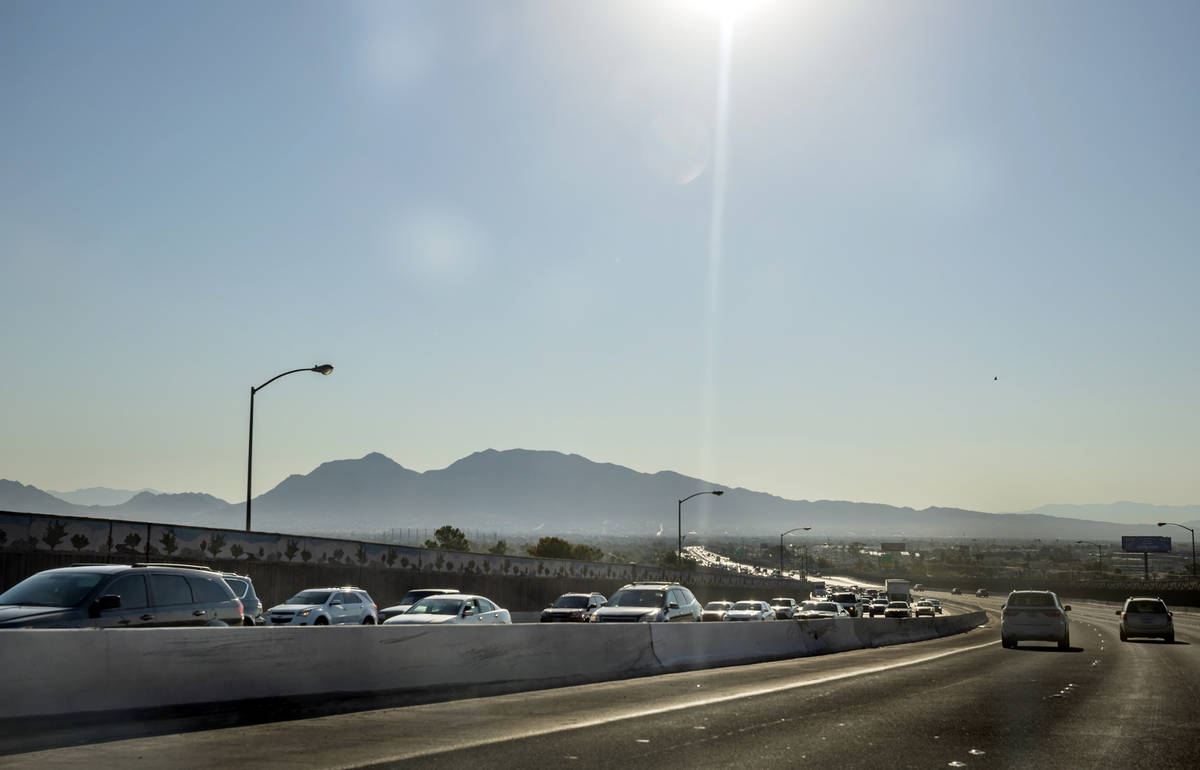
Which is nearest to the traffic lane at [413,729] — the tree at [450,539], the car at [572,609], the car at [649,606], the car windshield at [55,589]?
the car windshield at [55,589]

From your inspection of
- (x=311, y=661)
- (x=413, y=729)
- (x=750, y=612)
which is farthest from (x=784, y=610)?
(x=413, y=729)

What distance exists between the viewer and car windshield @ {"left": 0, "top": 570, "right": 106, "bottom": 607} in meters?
14.5

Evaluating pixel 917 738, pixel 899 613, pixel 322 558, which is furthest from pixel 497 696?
pixel 899 613

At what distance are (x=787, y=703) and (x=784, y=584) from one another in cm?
10981

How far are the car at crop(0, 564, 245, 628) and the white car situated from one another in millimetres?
26168

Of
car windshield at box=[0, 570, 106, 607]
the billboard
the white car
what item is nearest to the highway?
car windshield at box=[0, 570, 106, 607]

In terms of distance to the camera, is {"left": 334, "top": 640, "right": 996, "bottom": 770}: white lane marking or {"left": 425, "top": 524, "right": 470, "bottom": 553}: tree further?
{"left": 425, "top": 524, "right": 470, "bottom": 553}: tree

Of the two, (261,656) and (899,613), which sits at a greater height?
(261,656)

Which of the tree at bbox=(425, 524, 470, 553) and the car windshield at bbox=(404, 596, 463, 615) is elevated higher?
the car windshield at bbox=(404, 596, 463, 615)

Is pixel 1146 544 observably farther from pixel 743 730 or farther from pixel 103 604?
pixel 103 604

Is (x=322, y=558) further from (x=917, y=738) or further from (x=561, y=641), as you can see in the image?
(x=917, y=738)

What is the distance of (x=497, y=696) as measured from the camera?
52.0 feet

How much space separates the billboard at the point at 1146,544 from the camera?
16888 centimetres

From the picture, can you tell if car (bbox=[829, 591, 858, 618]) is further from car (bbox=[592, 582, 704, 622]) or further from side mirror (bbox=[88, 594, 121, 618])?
side mirror (bbox=[88, 594, 121, 618])
